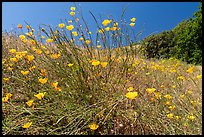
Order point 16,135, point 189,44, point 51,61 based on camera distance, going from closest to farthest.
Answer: point 16,135 < point 51,61 < point 189,44

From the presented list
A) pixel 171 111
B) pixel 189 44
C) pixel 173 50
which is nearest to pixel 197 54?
pixel 189 44

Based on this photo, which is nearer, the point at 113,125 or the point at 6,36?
the point at 113,125

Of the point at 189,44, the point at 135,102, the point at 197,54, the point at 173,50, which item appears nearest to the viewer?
the point at 135,102

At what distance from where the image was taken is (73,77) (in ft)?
8.97

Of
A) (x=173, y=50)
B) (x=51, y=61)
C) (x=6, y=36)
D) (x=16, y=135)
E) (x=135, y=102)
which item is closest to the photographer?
(x=16, y=135)

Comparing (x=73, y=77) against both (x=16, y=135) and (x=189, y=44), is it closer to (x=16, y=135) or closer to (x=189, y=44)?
(x=16, y=135)

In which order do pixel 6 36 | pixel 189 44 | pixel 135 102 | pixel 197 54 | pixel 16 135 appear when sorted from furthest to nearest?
pixel 189 44, pixel 197 54, pixel 6 36, pixel 135 102, pixel 16 135

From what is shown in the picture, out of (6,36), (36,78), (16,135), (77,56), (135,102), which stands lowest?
(16,135)

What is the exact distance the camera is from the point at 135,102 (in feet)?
8.50

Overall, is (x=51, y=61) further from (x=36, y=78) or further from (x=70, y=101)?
(x=70, y=101)

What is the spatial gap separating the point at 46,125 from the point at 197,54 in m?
9.82

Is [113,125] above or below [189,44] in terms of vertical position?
below

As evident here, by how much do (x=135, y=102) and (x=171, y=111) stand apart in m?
0.33

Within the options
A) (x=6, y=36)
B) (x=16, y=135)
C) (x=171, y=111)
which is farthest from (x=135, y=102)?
(x=6, y=36)
